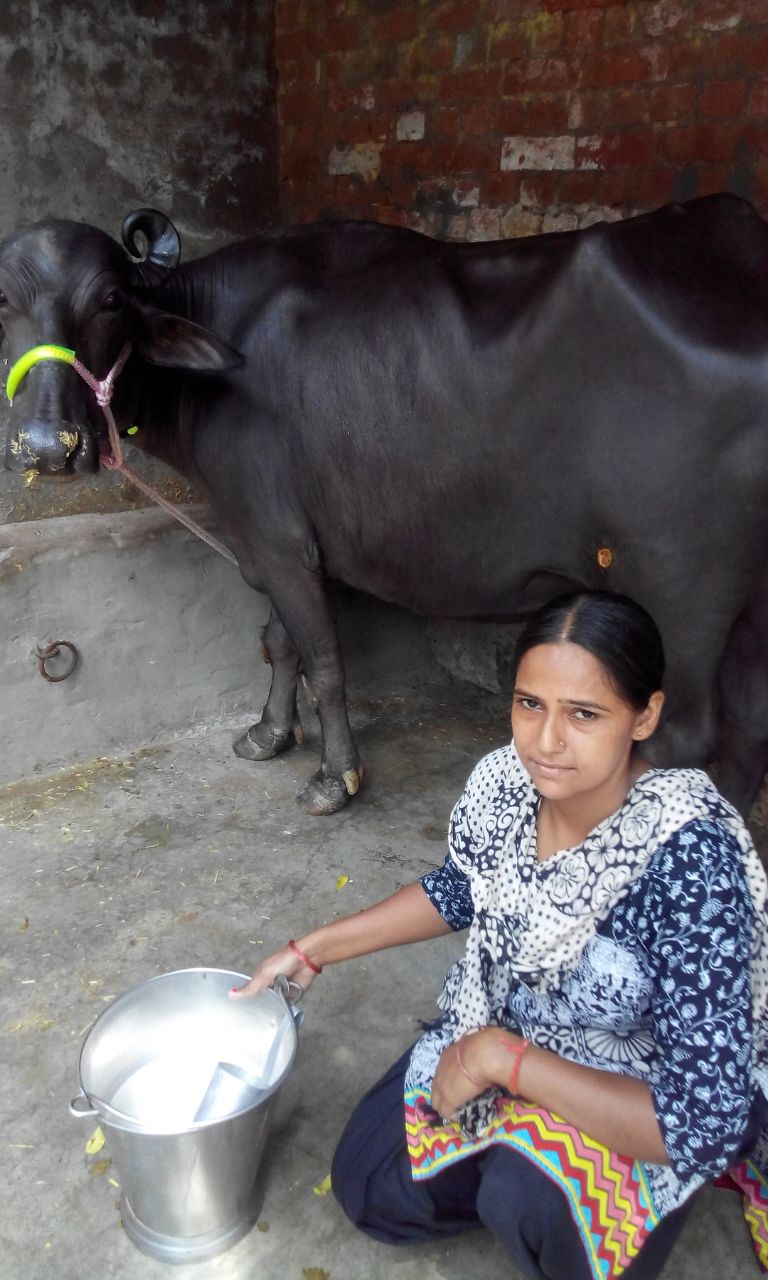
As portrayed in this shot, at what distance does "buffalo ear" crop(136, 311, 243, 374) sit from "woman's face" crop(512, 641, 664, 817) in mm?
1631

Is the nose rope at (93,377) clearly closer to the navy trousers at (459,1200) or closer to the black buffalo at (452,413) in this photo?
the black buffalo at (452,413)

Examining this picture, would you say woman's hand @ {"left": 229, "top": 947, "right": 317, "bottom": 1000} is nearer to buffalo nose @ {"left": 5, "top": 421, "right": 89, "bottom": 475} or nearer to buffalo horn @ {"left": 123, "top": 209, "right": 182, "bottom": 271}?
buffalo nose @ {"left": 5, "top": 421, "right": 89, "bottom": 475}

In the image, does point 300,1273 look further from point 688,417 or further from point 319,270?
point 319,270

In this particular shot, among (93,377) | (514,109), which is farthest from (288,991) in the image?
(514,109)

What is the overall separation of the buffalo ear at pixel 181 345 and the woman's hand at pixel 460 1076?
1855 millimetres

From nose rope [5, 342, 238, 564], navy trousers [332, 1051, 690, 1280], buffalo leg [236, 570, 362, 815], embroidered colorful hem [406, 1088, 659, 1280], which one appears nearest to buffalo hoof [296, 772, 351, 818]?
buffalo leg [236, 570, 362, 815]

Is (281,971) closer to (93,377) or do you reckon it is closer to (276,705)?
(93,377)

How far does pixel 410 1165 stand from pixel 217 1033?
1.31 ft

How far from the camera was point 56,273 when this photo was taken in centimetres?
248

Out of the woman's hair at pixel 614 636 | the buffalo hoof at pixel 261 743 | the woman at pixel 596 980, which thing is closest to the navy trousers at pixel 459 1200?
the woman at pixel 596 980

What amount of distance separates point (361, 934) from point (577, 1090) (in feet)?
1.50

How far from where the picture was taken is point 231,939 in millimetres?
2525

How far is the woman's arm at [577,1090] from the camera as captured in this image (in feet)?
4.08

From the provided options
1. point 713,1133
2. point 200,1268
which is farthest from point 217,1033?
point 713,1133
